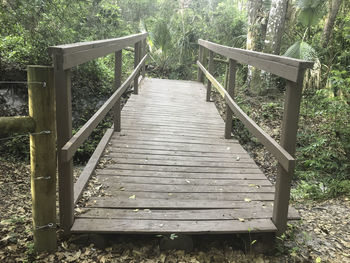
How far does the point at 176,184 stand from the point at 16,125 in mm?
1868

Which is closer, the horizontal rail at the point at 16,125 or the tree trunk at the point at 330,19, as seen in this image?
the horizontal rail at the point at 16,125

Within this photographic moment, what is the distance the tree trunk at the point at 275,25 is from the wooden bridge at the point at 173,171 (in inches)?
130

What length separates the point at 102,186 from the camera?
11.4ft

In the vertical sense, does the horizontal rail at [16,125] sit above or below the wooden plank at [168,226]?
above

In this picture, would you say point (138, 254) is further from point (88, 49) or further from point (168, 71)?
point (168, 71)

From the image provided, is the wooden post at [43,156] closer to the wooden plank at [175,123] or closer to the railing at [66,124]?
the railing at [66,124]

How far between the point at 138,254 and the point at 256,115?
543 centimetres

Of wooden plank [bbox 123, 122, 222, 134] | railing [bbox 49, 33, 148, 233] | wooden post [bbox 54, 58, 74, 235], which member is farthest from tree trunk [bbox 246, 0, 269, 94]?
wooden post [bbox 54, 58, 74, 235]

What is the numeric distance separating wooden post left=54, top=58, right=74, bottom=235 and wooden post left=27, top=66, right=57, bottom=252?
5cm

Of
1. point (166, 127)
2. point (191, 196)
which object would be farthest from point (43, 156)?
point (166, 127)

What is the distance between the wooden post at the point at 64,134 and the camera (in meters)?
2.45

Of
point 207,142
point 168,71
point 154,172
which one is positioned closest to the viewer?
point 154,172

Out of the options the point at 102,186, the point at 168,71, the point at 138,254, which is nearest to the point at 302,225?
the point at 138,254

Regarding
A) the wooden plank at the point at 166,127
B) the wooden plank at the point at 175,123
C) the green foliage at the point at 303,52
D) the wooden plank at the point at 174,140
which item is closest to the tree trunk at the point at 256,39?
the green foliage at the point at 303,52
